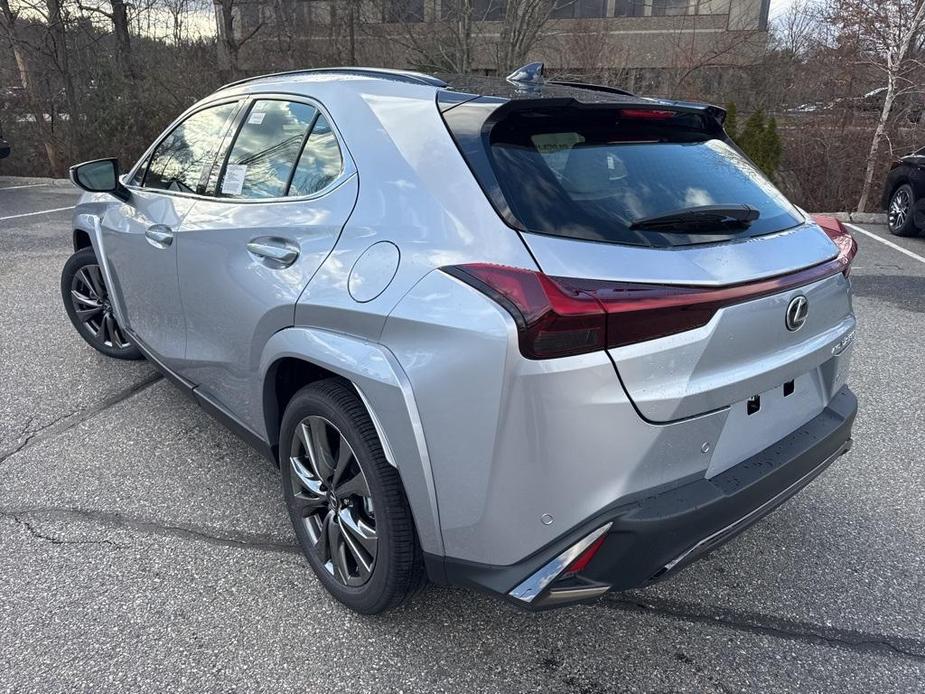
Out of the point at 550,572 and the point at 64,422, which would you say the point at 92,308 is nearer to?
the point at 64,422

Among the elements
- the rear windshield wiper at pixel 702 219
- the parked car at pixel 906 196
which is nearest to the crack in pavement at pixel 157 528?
the rear windshield wiper at pixel 702 219

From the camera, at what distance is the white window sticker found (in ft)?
9.03

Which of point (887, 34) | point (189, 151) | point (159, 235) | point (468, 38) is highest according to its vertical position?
point (468, 38)

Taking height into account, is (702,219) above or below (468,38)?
below

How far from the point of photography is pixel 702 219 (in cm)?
199

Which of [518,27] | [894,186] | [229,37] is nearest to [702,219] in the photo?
[894,186]

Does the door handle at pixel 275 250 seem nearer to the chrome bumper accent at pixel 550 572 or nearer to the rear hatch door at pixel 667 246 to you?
the rear hatch door at pixel 667 246

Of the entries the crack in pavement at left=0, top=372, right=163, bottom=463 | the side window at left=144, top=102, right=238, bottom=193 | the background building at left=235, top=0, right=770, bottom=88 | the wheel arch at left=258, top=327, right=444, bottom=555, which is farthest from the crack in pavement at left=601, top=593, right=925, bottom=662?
the background building at left=235, top=0, right=770, bottom=88

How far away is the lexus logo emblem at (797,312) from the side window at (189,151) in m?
2.36

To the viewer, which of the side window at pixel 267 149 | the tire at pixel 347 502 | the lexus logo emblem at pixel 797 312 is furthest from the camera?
the side window at pixel 267 149

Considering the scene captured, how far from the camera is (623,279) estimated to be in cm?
170

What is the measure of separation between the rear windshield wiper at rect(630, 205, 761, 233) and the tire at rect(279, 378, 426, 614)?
1.02 m

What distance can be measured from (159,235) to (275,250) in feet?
3.52

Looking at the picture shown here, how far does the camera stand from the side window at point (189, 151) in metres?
3.04
